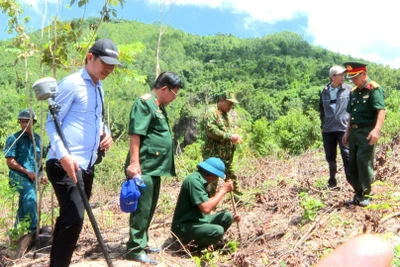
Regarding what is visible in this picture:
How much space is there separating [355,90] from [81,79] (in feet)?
10.4

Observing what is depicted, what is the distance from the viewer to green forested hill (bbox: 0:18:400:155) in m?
4.74

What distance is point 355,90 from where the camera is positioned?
4781 mm

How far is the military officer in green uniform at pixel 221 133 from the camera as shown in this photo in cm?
514

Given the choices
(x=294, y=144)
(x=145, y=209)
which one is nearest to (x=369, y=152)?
(x=145, y=209)

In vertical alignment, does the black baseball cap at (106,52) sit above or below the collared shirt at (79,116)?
above

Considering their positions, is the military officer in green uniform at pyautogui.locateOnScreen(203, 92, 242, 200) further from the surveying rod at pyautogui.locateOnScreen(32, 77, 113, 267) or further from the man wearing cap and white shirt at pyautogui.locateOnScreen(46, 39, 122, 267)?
the surveying rod at pyautogui.locateOnScreen(32, 77, 113, 267)

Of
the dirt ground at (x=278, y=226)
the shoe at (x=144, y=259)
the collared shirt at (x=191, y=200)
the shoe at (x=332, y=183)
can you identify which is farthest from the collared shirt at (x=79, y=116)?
the shoe at (x=332, y=183)

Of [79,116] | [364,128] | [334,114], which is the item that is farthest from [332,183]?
[79,116]

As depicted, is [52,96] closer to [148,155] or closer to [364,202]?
[148,155]

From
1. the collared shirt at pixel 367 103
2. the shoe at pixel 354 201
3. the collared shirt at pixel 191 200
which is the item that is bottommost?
the shoe at pixel 354 201

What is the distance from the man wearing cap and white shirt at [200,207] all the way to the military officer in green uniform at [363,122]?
1507 mm

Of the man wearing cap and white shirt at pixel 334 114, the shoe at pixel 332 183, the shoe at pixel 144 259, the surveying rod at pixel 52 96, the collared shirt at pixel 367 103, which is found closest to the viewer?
the surveying rod at pixel 52 96

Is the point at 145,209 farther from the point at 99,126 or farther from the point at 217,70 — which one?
the point at 217,70

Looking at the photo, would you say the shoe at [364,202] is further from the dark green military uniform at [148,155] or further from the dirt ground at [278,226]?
the dark green military uniform at [148,155]
